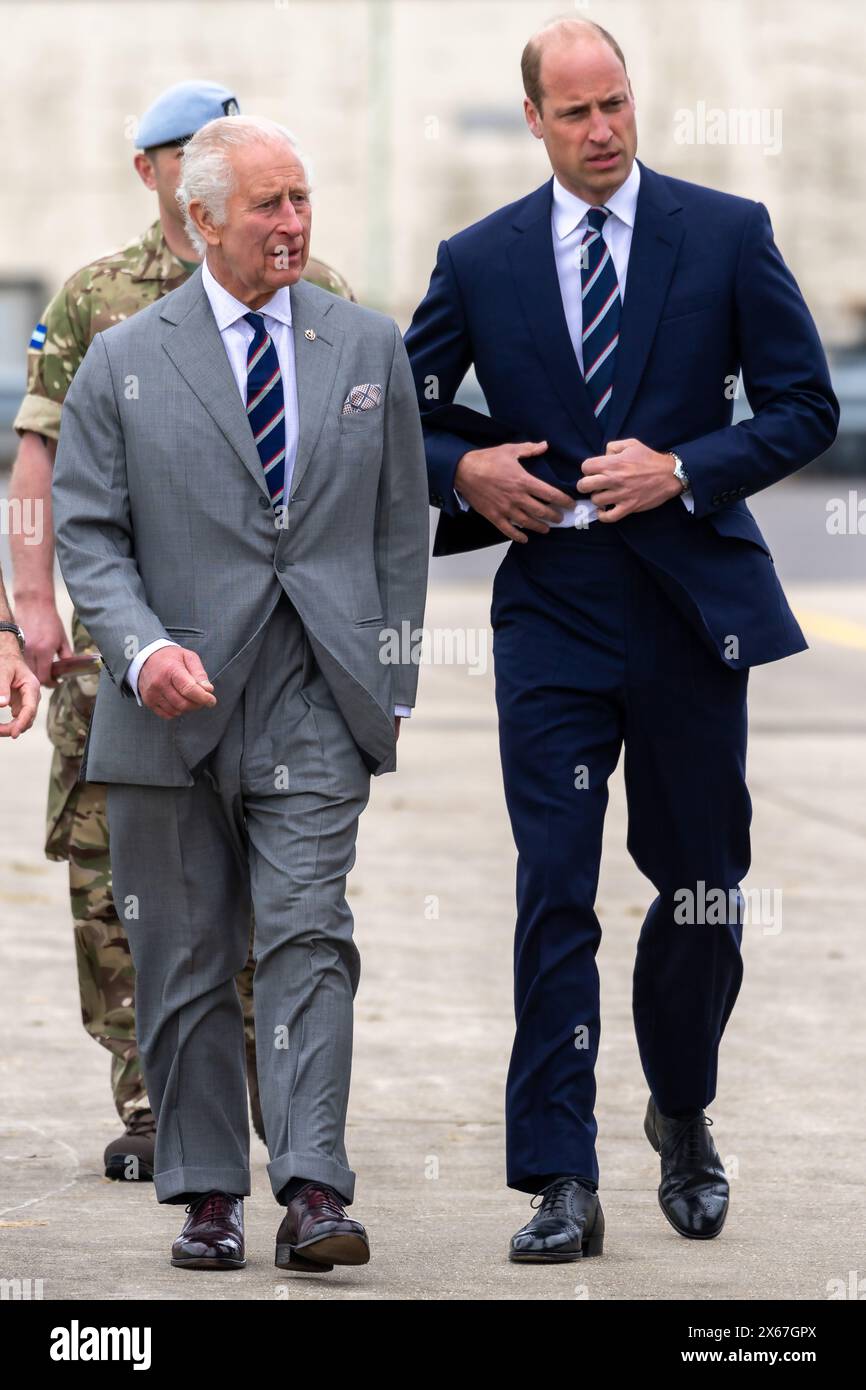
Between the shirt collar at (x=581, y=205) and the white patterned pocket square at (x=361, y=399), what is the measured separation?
55cm

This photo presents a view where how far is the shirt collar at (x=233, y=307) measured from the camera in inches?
185

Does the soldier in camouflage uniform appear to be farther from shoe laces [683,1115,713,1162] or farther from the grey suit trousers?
shoe laces [683,1115,713,1162]

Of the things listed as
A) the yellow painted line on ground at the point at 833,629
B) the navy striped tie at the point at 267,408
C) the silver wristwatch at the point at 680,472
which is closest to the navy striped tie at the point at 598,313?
the silver wristwatch at the point at 680,472

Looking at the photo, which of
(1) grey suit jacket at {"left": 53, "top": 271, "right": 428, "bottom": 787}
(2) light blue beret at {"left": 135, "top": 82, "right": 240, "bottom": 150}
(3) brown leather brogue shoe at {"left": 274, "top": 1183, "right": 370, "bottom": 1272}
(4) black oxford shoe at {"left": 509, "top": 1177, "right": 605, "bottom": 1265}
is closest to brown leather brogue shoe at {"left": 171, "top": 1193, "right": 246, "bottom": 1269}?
(3) brown leather brogue shoe at {"left": 274, "top": 1183, "right": 370, "bottom": 1272}

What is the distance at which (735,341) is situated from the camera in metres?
4.98

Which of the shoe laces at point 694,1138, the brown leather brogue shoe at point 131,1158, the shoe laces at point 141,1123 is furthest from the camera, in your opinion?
the shoe laces at point 141,1123

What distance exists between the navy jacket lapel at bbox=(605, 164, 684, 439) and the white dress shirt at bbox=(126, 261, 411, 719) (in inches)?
24.6

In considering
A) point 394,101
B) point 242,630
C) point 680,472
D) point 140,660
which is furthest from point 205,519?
point 394,101

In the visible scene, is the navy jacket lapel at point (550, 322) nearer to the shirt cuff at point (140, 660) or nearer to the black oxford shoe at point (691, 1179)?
the shirt cuff at point (140, 660)

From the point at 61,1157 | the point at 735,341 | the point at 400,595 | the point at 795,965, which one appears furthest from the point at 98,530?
the point at 795,965

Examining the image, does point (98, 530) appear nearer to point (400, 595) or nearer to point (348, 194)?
point (400, 595)

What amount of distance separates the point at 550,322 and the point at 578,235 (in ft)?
0.62

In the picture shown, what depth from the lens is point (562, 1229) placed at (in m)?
4.76

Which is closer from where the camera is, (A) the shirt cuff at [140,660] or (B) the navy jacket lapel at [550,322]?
(A) the shirt cuff at [140,660]
